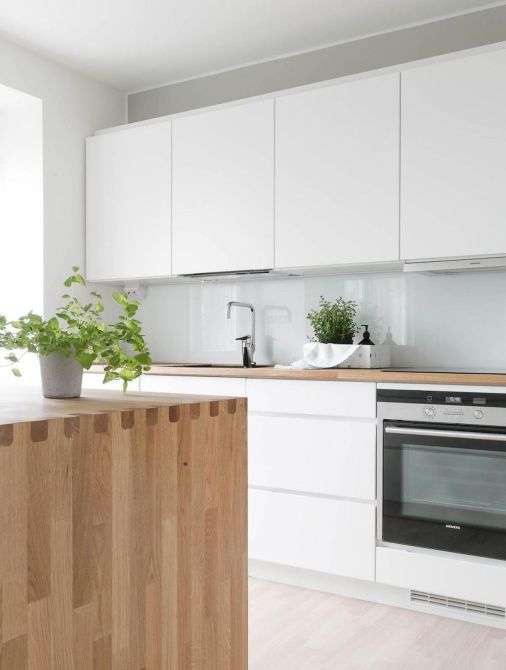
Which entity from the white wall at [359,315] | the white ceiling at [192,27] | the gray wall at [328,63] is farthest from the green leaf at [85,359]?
the gray wall at [328,63]

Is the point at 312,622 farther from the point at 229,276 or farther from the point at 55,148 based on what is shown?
the point at 55,148

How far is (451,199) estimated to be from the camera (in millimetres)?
3115

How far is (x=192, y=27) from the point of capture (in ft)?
11.9

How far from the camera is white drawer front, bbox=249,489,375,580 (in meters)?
3.04

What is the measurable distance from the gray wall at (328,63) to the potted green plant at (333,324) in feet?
4.30

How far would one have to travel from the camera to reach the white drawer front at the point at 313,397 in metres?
3.04

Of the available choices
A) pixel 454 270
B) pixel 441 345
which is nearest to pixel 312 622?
pixel 441 345

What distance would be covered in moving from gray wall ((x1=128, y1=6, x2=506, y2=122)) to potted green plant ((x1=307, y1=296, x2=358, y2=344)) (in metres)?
1.31

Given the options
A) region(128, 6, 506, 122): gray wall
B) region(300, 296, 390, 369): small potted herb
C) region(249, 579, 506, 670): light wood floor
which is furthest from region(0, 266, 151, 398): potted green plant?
region(128, 6, 506, 122): gray wall

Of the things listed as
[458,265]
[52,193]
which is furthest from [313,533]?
[52,193]

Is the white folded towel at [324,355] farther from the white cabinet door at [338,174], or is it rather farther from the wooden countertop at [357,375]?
the white cabinet door at [338,174]

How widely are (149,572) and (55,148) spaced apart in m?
3.29

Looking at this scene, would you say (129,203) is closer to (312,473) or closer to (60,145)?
(60,145)

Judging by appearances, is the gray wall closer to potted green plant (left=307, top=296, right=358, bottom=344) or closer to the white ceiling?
the white ceiling
